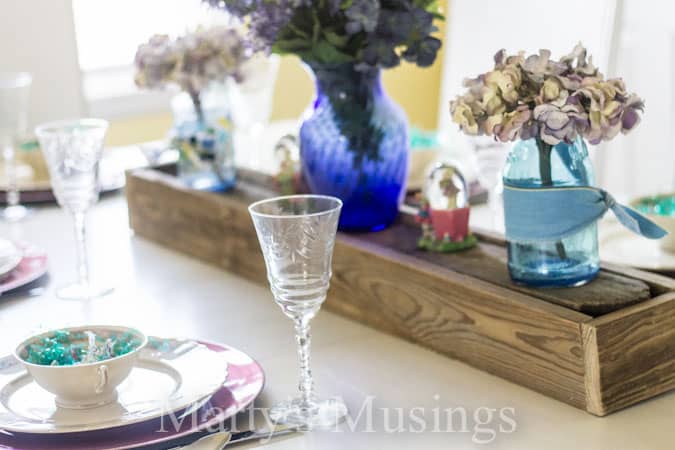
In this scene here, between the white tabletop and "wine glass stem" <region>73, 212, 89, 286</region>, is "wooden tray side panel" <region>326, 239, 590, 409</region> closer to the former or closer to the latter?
the white tabletop

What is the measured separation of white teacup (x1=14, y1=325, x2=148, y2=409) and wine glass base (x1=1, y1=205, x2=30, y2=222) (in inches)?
36.0

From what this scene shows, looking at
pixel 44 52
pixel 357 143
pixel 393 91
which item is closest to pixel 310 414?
pixel 357 143

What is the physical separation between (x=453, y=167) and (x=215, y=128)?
54 centimetres

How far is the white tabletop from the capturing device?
40.8 inches

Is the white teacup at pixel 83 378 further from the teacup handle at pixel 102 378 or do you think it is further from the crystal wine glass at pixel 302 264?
the crystal wine glass at pixel 302 264

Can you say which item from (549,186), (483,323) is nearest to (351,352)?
(483,323)

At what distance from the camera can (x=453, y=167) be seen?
1436mm

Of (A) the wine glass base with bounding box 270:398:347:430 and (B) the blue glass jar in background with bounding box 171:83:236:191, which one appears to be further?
(B) the blue glass jar in background with bounding box 171:83:236:191

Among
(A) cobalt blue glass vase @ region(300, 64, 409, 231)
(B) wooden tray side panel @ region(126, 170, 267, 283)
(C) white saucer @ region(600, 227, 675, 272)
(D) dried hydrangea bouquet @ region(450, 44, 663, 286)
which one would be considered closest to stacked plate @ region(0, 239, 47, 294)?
(B) wooden tray side panel @ region(126, 170, 267, 283)

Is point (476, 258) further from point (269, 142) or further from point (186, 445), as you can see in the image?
point (269, 142)

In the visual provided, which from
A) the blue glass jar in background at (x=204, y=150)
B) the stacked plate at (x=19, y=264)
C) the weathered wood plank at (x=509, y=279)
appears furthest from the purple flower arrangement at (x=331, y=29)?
the stacked plate at (x=19, y=264)

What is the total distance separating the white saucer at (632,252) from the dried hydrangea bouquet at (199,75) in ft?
2.13

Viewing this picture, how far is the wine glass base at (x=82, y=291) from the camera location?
59.7 inches

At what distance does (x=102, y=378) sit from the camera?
103 centimetres
